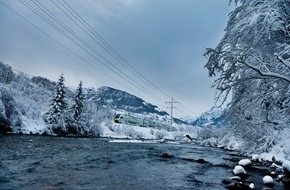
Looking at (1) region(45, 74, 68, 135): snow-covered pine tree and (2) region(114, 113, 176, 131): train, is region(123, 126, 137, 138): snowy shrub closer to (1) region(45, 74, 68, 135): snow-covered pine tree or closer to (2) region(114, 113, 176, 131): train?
(2) region(114, 113, 176, 131): train

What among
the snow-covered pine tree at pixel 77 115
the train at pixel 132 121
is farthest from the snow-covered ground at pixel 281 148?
the train at pixel 132 121

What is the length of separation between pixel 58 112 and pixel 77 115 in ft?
22.3

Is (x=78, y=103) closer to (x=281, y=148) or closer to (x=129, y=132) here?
(x=129, y=132)

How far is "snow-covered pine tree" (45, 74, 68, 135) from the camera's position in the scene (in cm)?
5103

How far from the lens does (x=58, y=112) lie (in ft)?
170

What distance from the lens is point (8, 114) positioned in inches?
1652

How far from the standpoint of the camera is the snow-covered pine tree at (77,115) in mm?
56859

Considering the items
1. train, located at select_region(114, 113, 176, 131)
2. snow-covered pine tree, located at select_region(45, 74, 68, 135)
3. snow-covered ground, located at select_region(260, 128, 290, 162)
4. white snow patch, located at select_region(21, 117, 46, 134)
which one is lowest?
snow-covered ground, located at select_region(260, 128, 290, 162)

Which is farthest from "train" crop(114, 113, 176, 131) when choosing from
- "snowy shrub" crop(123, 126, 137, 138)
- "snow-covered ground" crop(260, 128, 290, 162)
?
"snow-covered ground" crop(260, 128, 290, 162)

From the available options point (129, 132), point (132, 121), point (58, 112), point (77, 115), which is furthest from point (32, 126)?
point (132, 121)

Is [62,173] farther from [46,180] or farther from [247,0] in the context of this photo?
[247,0]

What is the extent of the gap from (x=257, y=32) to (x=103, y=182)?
8.12 m

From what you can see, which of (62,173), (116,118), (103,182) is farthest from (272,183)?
(116,118)

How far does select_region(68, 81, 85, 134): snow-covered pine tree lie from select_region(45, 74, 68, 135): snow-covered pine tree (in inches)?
106
